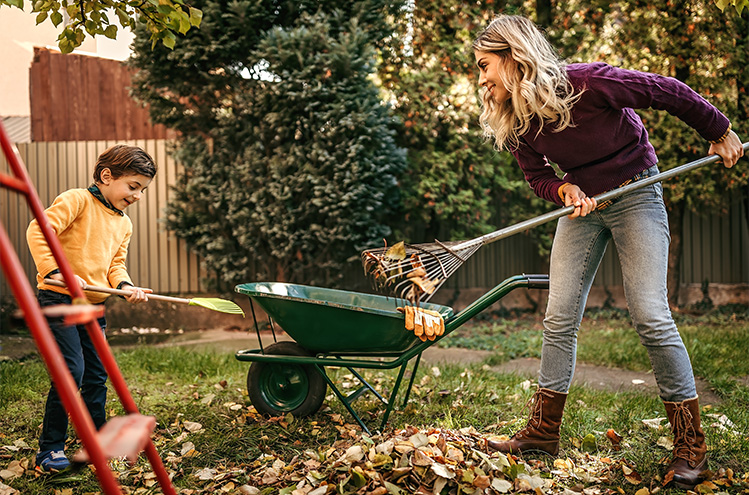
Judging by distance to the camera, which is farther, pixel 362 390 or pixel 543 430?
pixel 362 390

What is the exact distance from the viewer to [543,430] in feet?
8.20

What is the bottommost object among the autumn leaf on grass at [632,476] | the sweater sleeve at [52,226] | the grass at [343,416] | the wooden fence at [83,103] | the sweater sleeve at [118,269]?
the grass at [343,416]

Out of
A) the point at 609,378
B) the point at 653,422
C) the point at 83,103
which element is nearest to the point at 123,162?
the point at 653,422

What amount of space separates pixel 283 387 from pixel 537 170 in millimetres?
1627

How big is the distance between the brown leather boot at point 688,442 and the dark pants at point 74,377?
7.68ft

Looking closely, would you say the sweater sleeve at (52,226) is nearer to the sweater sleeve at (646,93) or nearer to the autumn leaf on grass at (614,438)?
the sweater sleeve at (646,93)

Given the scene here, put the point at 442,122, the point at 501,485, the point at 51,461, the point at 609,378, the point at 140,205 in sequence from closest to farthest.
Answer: the point at 501,485 < the point at 51,461 < the point at 609,378 < the point at 442,122 < the point at 140,205

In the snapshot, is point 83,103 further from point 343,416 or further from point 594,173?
point 594,173

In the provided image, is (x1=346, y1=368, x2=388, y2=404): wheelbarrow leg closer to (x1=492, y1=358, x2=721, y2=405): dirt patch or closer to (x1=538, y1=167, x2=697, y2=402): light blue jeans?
(x1=538, y1=167, x2=697, y2=402): light blue jeans

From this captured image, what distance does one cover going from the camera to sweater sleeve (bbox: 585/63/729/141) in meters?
2.19

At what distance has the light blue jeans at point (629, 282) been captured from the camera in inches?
88.5

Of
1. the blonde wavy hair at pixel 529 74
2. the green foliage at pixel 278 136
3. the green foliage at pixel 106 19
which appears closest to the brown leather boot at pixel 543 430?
the blonde wavy hair at pixel 529 74

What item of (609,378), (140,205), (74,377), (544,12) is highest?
(544,12)

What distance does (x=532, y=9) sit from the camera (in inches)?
259
